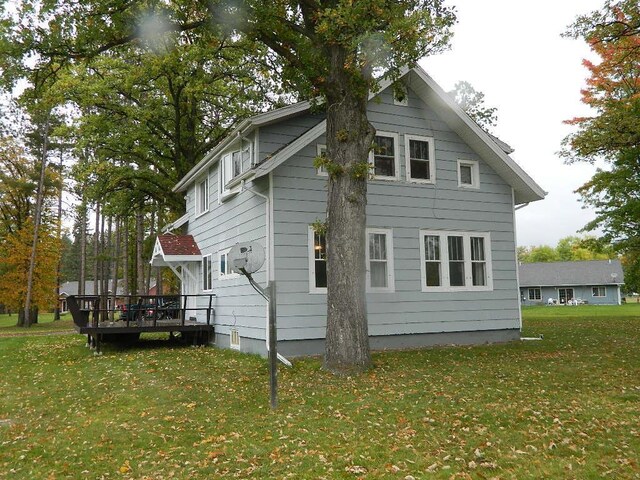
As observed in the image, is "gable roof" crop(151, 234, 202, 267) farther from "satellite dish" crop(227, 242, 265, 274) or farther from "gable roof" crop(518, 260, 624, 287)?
"gable roof" crop(518, 260, 624, 287)

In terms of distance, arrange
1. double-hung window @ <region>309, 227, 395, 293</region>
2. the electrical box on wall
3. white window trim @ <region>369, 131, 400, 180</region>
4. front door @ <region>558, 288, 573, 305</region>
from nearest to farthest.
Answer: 1. double-hung window @ <region>309, 227, 395, 293</region>
2. white window trim @ <region>369, 131, 400, 180</region>
3. the electrical box on wall
4. front door @ <region>558, 288, 573, 305</region>

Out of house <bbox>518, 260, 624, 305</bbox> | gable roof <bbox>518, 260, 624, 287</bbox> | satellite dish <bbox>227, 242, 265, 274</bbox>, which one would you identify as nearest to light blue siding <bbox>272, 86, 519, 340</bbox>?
satellite dish <bbox>227, 242, 265, 274</bbox>

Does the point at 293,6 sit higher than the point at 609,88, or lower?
lower

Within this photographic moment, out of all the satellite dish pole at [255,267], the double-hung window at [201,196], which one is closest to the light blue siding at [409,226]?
the satellite dish pole at [255,267]

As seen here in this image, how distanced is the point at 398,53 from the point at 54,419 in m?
7.83

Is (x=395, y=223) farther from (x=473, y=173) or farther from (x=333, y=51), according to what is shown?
(x=333, y=51)

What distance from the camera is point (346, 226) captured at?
31.3 ft

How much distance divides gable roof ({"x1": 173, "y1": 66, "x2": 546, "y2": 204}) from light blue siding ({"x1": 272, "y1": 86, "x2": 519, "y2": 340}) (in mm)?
217

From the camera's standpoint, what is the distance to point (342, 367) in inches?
364

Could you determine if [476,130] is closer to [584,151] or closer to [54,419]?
[584,151]

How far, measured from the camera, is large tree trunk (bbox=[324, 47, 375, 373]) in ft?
30.7

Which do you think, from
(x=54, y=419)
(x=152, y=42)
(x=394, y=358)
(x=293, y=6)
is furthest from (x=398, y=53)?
(x=54, y=419)

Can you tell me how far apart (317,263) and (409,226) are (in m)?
2.76

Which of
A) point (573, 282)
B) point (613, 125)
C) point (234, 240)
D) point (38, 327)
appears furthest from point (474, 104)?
point (573, 282)
